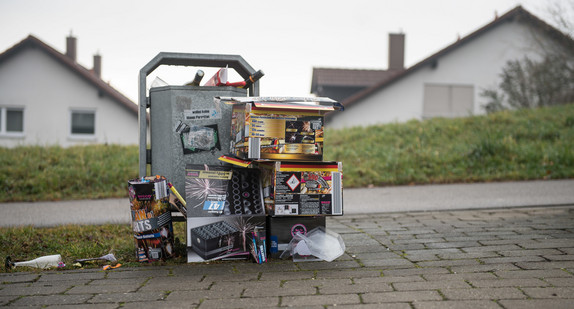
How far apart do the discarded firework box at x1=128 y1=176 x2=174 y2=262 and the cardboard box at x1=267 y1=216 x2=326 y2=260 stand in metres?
0.86

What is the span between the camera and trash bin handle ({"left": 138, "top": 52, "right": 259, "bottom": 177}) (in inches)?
184

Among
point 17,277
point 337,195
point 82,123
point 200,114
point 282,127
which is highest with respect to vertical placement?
point 82,123

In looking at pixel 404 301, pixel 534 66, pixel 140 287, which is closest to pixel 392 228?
pixel 404 301

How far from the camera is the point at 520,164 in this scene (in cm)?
988

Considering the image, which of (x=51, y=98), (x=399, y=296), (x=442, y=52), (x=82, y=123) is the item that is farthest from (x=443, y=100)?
(x=399, y=296)

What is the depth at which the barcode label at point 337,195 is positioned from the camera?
4047 mm

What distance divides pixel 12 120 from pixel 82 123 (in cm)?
301

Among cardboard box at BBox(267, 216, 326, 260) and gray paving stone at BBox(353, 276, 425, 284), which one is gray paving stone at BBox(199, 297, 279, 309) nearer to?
gray paving stone at BBox(353, 276, 425, 284)

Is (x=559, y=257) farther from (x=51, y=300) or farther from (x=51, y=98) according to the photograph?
(x=51, y=98)

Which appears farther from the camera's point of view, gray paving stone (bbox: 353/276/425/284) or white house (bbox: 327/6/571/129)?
white house (bbox: 327/6/571/129)

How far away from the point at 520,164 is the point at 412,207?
393 cm

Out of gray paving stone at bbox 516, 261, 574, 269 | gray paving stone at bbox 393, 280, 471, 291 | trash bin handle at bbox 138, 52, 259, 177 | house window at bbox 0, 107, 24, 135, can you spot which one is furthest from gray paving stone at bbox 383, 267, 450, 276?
house window at bbox 0, 107, 24, 135

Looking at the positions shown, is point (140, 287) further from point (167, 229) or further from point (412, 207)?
point (412, 207)

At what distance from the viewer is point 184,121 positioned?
4.58m
